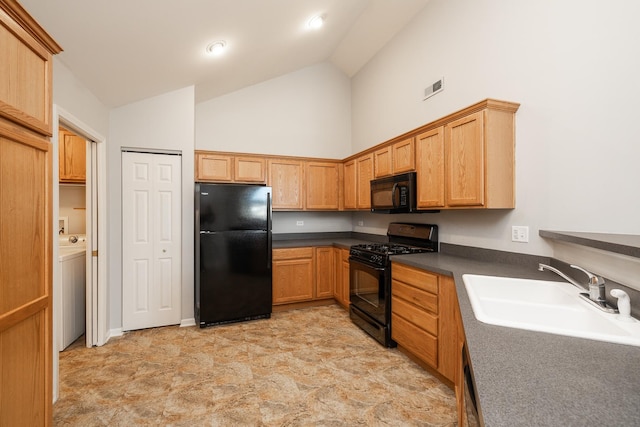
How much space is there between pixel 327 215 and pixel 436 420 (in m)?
3.19

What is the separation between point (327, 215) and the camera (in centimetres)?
471

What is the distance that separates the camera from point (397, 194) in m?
3.01

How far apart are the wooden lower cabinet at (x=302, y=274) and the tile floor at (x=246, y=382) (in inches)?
27.9

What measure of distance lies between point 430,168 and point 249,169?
92.4 inches

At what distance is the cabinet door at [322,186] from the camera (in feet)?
14.0

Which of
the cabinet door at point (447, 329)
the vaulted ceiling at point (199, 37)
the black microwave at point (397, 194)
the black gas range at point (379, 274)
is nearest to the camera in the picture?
the vaulted ceiling at point (199, 37)

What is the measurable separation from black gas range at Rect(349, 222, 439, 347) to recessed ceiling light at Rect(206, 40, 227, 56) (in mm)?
2442

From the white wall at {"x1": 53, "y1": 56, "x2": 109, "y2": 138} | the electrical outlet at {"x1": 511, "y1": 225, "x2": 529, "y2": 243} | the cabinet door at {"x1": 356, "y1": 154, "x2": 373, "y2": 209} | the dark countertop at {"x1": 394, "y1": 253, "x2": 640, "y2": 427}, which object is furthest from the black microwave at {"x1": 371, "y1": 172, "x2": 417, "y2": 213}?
the white wall at {"x1": 53, "y1": 56, "x2": 109, "y2": 138}

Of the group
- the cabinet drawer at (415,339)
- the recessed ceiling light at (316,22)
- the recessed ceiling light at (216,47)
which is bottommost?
the cabinet drawer at (415,339)

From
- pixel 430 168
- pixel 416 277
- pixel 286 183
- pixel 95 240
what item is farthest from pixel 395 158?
pixel 95 240

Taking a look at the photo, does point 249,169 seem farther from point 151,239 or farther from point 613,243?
point 613,243

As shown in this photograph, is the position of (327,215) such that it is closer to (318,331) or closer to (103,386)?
(318,331)

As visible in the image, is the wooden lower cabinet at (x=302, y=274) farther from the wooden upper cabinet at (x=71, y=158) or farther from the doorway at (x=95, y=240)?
the wooden upper cabinet at (x=71, y=158)

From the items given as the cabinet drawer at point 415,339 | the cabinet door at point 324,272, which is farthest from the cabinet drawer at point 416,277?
the cabinet door at point 324,272
